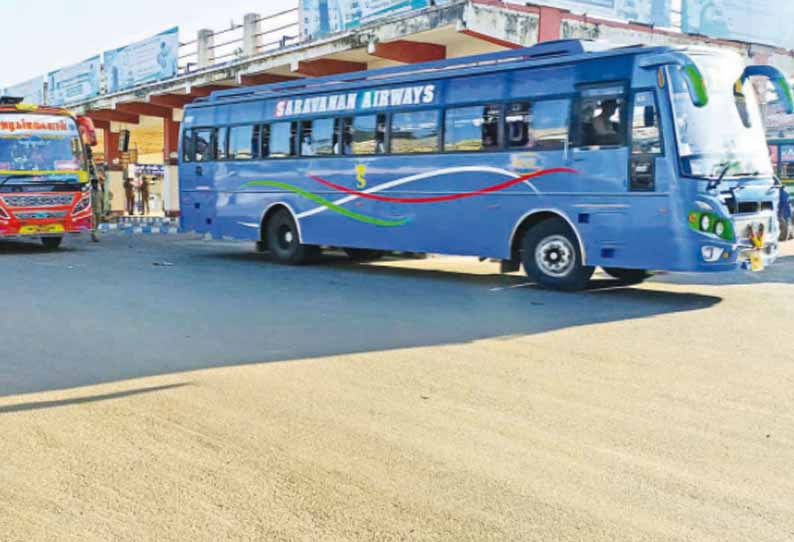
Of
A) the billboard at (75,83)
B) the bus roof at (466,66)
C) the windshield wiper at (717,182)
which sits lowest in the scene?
the windshield wiper at (717,182)

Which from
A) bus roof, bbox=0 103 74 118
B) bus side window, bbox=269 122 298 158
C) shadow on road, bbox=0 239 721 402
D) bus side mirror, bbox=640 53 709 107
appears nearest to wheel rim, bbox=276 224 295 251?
shadow on road, bbox=0 239 721 402

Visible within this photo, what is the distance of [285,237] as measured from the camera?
1603cm

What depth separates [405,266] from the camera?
15.5 metres

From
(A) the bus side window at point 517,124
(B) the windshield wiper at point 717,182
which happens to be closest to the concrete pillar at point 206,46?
(A) the bus side window at point 517,124

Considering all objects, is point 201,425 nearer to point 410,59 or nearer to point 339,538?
point 339,538

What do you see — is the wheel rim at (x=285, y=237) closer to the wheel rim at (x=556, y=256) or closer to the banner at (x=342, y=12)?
the banner at (x=342, y=12)

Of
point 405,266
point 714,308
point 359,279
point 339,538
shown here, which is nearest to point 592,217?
point 714,308

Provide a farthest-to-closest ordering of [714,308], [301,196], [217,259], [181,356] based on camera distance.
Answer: [217,259], [301,196], [714,308], [181,356]

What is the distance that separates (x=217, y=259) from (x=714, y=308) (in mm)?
9651

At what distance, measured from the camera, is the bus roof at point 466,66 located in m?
11.2

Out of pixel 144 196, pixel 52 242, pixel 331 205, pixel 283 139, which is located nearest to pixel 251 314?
pixel 331 205

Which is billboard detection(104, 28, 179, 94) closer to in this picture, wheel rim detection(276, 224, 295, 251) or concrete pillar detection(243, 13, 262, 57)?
concrete pillar detection(243, 13, 262, 57)

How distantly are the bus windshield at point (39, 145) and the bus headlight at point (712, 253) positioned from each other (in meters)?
13.3

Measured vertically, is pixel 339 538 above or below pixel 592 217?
below
